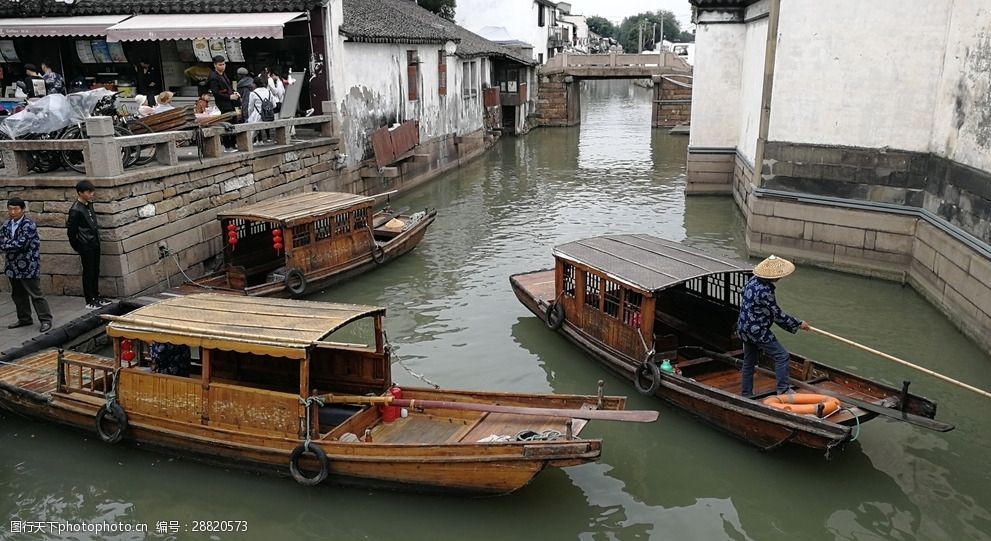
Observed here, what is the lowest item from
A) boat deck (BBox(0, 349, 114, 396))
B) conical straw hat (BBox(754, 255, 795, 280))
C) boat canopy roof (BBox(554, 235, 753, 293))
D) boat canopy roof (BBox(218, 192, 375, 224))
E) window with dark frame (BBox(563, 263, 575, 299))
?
boat deck (BBox(0, 349, 114, 396))

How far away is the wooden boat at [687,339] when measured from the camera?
7.21m

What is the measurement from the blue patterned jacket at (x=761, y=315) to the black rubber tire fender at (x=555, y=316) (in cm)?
321

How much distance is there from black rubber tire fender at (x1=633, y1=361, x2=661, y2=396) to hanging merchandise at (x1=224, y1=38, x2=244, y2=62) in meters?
13.8

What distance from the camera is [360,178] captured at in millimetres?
19609

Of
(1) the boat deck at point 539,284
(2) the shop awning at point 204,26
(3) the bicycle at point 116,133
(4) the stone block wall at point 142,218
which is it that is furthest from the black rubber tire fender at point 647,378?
(2) the shop awning at point 204,26

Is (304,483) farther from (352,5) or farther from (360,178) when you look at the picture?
(352,5)

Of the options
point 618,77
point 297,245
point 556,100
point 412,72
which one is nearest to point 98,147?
point 297,245

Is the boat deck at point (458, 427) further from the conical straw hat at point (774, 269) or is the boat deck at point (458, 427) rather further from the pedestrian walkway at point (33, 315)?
the pedestrian walkway at point (33, 315)

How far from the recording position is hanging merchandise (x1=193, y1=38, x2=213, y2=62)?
1780 centimetres

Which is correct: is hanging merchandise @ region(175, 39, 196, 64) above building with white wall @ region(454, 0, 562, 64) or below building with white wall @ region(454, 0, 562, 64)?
below

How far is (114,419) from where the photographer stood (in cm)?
775

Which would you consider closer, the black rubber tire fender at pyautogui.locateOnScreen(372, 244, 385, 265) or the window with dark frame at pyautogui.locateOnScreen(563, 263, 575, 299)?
the window with dark frame at pyautogui.locateOnScreen(563, 263, 575, 299)

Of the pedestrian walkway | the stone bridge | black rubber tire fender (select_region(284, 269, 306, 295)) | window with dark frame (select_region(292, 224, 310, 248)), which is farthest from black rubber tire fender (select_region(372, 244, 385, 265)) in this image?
the stone bridge

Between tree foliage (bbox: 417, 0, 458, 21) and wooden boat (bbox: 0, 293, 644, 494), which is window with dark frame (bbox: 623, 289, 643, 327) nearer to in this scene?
wooden boat (bbox: 0, 293, 644, 494)
